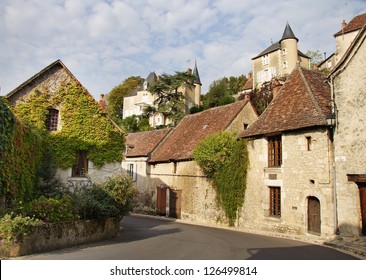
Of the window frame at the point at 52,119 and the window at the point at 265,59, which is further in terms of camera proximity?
the window at the point at 265,59

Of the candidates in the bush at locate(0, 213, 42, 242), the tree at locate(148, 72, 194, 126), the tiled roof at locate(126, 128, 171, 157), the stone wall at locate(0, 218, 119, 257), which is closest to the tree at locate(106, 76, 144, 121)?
the tree at locate(148, 72, 194, 126)

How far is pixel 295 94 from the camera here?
16.4 m

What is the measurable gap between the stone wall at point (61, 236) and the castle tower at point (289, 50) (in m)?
41.8

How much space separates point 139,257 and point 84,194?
5.18 metres

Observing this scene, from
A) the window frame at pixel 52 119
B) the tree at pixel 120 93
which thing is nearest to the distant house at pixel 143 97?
the tree at pixel 120 93

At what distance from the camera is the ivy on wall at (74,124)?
54.5ft

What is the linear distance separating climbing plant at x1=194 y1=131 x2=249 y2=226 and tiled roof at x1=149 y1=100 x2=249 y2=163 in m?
2.65

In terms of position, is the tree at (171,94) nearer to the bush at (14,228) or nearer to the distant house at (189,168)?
the distant house at (189,168)

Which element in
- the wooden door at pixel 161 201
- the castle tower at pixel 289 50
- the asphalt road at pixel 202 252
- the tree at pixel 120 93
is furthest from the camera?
the tree at pixel 120 93

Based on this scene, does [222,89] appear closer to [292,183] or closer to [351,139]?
[292,183]

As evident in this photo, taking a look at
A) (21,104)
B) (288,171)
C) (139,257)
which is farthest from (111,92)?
(139,257)

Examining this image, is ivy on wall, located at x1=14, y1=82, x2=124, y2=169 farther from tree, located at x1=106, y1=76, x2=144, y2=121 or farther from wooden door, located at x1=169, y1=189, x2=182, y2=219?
tree, located at x1=106, y1=76, x2=144, y2=121

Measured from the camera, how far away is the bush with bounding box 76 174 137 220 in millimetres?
11990

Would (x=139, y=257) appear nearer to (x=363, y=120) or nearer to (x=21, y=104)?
(x=363, y=120)
